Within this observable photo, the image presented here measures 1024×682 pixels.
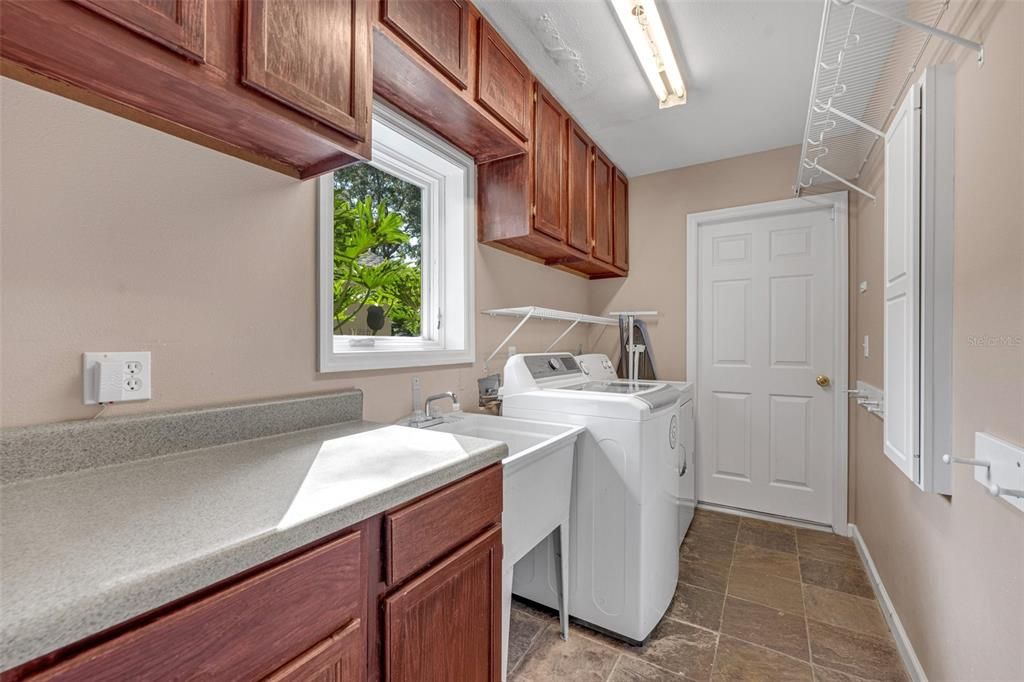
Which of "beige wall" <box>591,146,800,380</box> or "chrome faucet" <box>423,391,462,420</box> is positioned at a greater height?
"beige wall" <box>591,146,800,380</box>

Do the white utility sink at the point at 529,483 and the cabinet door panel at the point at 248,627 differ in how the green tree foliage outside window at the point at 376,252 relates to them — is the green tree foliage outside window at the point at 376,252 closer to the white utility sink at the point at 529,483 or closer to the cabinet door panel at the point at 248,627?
the white utility sink at the point at 529,483

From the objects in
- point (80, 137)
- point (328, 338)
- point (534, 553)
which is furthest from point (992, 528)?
point (80, 137)

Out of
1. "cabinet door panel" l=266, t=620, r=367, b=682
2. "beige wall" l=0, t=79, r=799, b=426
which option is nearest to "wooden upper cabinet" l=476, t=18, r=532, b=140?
"beige wall" l=0, t=79, r=799, b=426

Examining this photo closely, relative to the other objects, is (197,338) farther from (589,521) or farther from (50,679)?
(589,521)

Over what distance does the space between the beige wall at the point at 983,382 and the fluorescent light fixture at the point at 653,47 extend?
2.79 feet

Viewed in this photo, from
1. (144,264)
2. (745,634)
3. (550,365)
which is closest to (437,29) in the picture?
(144,264)

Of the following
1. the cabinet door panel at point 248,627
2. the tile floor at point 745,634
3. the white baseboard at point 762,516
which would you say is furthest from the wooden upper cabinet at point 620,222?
the cabinet door panel at point 248,627

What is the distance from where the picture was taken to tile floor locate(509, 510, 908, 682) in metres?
1.53

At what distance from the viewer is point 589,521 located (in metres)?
1.73

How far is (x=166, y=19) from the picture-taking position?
2.41 ft

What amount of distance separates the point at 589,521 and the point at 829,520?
1899 mm

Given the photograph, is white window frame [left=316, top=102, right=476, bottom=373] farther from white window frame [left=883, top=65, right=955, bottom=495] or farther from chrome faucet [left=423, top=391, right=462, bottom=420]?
white window frame [left=883, top=65, right=955, bottom=495]

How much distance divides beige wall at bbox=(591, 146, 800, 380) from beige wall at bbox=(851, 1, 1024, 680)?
162 cm

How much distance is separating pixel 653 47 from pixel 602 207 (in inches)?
42.5
